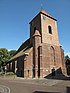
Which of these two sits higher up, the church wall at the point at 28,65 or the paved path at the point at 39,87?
the church wall at the point at 28,65

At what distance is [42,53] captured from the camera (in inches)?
1431

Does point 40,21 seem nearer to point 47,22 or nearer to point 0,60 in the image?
point 47,22

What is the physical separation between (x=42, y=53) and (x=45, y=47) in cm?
227

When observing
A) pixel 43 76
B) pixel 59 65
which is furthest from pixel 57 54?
pixel 43 76

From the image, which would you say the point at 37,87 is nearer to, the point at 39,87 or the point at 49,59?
the point at 39,87

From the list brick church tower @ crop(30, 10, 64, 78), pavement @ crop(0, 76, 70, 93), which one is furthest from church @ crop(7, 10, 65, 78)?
pavement @ crop(0, 76, 70, 93)

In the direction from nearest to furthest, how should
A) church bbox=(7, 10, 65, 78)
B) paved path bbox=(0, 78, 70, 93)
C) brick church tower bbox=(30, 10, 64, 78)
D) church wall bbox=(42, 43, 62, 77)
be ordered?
paved path bbox=(0, 78, 70, 93) → church bbox=(7, 10, 65, 78) → brick church tower bbox=(30, 10, 64, 78) → church wall bbox=(42, 43, 62, 77)

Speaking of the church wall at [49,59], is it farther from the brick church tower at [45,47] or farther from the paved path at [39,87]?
the paved path at [39,87]

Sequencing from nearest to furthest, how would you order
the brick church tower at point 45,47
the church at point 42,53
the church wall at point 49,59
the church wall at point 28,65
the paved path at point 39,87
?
the paved path at point 39,87 → the church wall at point 28,65 → the church at point 42,53 → the brick church tower at point 45,47 → the church wall at point 49,59

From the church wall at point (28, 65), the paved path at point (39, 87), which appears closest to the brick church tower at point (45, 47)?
the church wall at point (28, 65)

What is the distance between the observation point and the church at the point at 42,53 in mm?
35531

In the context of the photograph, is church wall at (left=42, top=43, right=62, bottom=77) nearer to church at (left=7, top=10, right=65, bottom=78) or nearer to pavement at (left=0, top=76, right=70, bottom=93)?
church at (left=7, top=10, right=65, bottom=78)

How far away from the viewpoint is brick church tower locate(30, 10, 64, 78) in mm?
35750

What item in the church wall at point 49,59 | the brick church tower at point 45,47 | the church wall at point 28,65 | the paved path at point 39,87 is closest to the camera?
the paved path at point 39,87
